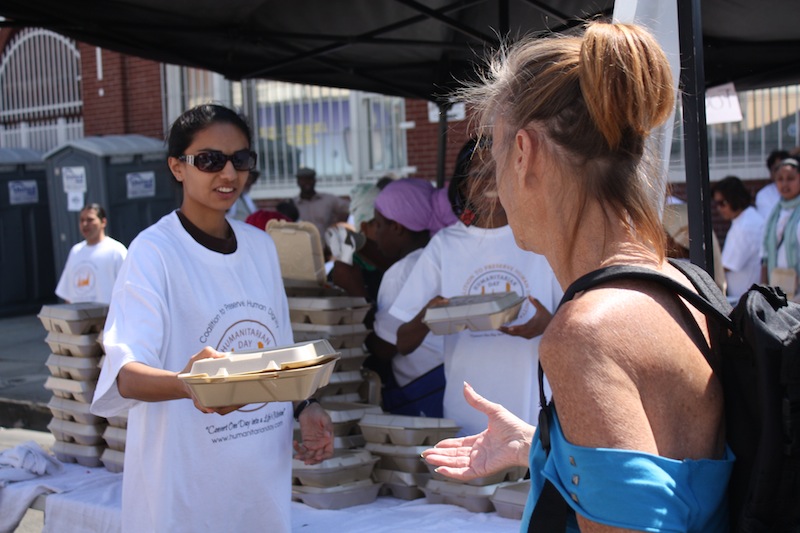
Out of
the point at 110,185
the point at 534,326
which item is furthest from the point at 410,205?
the point at 110,185

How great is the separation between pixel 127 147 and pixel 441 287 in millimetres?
Result: 8972

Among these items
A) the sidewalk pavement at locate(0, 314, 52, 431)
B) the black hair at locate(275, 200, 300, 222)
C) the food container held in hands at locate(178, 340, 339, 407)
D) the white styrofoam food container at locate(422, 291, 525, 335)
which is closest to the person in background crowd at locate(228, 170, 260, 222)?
the black hair at locate(275, 200, 300, 222)

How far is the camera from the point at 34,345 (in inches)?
412

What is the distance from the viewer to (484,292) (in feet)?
11.1

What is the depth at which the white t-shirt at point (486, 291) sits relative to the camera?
10.7ft

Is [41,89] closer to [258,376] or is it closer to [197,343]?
[197,343]

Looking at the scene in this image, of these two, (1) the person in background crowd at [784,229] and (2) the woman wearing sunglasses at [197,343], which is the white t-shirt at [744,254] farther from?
(2) the woman wearing sunglasses at [197,343]

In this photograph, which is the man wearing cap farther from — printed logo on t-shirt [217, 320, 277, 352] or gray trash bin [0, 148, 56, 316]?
printed logo on t-shirt [217, 320, 277, 352]

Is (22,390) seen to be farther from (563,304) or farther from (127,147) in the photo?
(563,304)

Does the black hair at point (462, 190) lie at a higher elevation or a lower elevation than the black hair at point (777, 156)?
lower

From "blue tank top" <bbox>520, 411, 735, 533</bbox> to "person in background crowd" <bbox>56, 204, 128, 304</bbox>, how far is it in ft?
21.7

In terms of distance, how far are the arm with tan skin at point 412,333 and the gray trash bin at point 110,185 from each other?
8.23 metres

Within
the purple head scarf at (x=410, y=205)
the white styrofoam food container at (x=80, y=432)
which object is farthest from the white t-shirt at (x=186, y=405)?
the purple head scarf at (x=410, y=205)

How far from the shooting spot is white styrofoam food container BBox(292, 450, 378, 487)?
3268 mm
